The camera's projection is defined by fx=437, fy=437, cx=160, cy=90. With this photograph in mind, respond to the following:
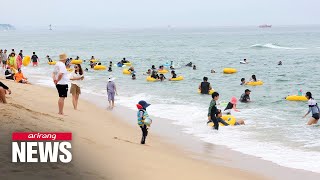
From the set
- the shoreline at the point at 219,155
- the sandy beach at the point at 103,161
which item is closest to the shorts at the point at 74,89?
the shoreline at the point at 219,155

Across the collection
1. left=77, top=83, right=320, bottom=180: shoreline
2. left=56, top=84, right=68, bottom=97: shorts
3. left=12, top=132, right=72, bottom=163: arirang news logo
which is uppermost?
left=56, top=84, right=68, bottom=97: shorts

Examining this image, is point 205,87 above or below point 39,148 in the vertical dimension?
below

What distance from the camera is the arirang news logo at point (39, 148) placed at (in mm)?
6691

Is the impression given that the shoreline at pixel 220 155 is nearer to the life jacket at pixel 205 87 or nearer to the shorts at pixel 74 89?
the shorts at pixel 74 89

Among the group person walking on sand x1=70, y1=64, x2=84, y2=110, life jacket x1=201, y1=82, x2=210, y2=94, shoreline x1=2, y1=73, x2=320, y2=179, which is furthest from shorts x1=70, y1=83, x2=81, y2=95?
life jacket x1=201, y1=82, x2=210, y2=94

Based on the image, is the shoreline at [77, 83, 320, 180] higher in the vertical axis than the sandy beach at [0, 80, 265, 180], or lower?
lower

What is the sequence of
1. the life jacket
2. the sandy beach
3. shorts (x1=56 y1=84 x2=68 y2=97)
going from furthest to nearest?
1. the life jacket
2. shorts (x1=56 y1=84 x2=68 y2=97)
3. the sandy beach

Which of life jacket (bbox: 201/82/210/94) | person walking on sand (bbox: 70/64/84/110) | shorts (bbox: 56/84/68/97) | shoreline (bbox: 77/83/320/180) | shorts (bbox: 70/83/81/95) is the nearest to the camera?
shoreline (bbox: 77/83/320/180)

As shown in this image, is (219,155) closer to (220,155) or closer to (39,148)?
(220,155)

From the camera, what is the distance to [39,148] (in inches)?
279

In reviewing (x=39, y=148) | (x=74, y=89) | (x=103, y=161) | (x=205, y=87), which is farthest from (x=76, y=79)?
(x=205, y=87)

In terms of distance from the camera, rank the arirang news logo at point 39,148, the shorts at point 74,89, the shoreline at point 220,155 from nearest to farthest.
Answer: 1. the arirang news logo at point 39,148
2. the shoreline at point 220,155
3. the shorts at point 74,89

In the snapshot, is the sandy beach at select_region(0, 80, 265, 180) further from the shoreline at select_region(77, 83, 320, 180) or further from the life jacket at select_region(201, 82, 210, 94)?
the life jacket at select_region(201, 82, 210, 94)

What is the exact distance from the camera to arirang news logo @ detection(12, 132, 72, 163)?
669cm
